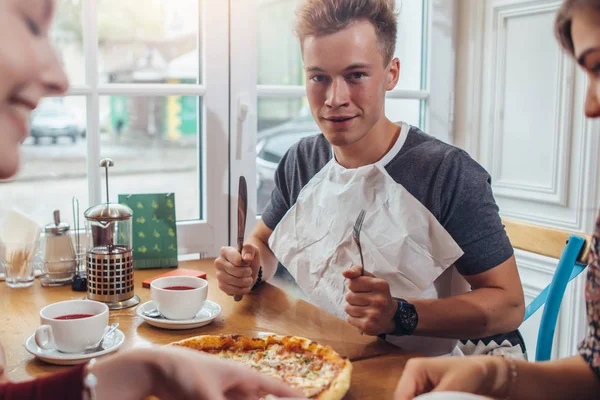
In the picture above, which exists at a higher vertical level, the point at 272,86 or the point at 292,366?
the point at 272,86

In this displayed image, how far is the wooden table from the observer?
106 cm

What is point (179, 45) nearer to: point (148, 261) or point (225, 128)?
point (225, 128)

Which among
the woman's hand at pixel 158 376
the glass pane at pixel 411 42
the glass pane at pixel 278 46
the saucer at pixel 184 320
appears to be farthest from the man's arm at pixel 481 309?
the glass pane at pixel 411 42

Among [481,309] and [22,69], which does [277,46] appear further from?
[22,69]

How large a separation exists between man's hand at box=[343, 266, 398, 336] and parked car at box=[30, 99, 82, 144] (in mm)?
1058

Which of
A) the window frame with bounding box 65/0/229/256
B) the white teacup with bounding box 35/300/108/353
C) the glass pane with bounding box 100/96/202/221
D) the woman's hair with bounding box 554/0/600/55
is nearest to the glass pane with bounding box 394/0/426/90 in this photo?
the window frame with bounding box 65/0/229/256

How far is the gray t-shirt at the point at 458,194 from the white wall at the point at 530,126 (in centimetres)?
62

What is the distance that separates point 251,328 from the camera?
129cm

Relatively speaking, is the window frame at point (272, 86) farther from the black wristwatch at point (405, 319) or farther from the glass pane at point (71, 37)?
the black wristwatch at point (405, 319)

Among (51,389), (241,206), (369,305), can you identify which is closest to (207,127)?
(241,206)

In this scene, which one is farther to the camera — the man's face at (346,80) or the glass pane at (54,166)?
the glass pane at (54,166)

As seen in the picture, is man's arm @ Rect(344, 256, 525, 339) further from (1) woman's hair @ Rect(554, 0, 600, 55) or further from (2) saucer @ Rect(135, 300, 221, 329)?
(1) woman's hair @ Rect(554, 0, 600, 55)

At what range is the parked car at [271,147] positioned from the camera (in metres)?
2.15

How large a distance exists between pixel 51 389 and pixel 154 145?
149cm
